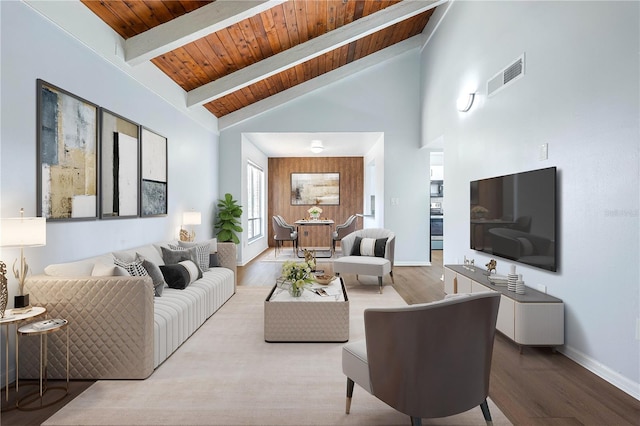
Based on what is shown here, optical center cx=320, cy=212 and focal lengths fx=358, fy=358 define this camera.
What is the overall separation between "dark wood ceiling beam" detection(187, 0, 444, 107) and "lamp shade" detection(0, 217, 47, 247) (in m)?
3.67

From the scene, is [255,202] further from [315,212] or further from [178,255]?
[178,255]

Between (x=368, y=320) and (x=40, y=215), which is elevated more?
(x=40, y=215)

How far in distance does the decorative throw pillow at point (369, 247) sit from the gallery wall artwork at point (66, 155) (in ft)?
12.3

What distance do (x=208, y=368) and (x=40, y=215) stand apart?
1708 millimetres

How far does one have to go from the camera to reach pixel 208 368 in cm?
271

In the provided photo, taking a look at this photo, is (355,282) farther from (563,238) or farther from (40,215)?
(40,215)

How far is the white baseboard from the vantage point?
2275 millimetres

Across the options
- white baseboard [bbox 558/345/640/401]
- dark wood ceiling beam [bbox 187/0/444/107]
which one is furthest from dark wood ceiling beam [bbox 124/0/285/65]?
white baseboard [bbox 558/345/640/401]

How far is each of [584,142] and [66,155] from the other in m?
4.14

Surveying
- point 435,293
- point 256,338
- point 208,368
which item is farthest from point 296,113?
point 208,368

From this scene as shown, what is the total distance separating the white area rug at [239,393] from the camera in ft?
6.75

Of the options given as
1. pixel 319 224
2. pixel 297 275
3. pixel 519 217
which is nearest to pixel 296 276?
pixel 297 275

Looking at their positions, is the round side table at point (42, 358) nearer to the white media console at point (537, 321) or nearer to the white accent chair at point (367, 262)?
the white media console at point (537, 321)

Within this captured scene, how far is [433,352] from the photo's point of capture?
66.6 inches
